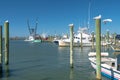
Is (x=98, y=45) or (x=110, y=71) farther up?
(x=98, y=45)

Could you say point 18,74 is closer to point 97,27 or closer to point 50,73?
point 50,73

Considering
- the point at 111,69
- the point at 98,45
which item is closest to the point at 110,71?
the point at 111,69

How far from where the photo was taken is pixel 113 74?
2514 cm

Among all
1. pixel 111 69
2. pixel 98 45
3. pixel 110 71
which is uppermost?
pixel 98 45

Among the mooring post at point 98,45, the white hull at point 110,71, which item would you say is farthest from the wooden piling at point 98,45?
the white hull at point 110,71

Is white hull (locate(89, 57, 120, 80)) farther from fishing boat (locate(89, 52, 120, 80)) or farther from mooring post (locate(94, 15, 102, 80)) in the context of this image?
mooring post (locate(94, 15, 102, 80))

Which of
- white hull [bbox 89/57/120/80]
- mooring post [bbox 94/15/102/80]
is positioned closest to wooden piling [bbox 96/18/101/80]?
mooring post [bbox 94/15/102/80]

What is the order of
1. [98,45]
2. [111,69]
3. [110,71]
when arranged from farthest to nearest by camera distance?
[110,71] → [111,69] → [98,45]

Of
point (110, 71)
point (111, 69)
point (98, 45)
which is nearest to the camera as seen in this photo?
point (98, 45)

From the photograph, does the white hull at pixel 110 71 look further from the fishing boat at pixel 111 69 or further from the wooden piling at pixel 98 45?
the wooden piling at pixel 98 45

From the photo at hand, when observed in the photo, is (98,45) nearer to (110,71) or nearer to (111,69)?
(111,69)

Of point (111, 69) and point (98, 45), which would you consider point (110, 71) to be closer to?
point (111, 69)

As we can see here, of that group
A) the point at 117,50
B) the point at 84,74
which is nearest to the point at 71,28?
the point at 84,74

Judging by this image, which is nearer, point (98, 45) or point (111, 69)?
point (98, 45)
